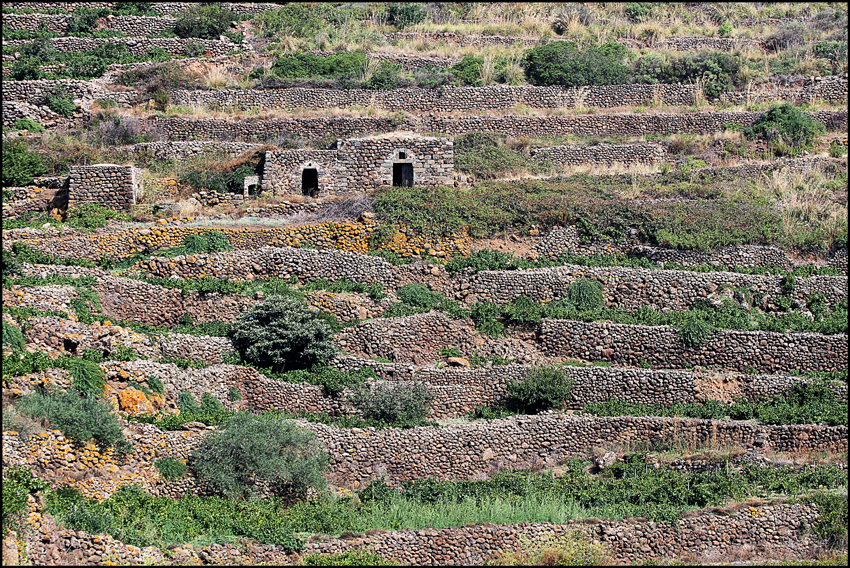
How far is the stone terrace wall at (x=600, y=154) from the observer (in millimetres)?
44312

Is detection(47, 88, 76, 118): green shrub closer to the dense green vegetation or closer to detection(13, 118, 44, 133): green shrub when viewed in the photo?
detection(13, 118, 44, 133): green shrub

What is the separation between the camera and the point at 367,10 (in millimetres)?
53656

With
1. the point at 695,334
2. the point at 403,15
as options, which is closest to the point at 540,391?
the point at 695,334

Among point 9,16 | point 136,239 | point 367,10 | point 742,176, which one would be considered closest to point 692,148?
point 742,176

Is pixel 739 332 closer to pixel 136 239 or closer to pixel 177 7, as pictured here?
pixel 136 239

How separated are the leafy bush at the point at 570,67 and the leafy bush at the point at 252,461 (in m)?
21.4

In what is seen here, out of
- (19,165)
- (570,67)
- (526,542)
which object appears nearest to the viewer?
(526,542)

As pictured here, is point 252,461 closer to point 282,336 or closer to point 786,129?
point 282,336

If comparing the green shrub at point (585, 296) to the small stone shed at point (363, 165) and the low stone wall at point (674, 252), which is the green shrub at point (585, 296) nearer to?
the low stone wall at point (674, 252)

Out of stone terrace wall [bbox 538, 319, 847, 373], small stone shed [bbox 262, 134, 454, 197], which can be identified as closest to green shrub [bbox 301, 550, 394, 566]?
stone terrace wall [bbox 538, 319, 847, 373]

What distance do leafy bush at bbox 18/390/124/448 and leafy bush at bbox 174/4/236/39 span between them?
72.5ft

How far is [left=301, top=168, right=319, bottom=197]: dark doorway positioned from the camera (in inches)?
1624

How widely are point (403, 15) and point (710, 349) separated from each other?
22.1 m

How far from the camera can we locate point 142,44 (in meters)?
48.5
